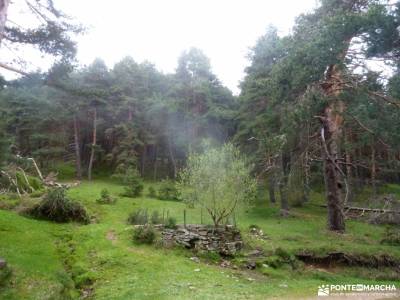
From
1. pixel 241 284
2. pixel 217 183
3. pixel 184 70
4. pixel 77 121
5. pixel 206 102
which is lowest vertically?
pixel 241 284

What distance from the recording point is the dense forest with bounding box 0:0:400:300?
46.9 ft

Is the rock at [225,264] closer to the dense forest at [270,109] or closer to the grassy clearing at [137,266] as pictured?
the grassy clearing at [137,266]

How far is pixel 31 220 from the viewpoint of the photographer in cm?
2017

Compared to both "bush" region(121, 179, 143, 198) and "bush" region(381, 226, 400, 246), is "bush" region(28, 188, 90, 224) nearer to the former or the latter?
"bush" region(121, 179, 143, 198)

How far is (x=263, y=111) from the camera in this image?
30.6 m

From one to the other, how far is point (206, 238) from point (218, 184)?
2.85 m

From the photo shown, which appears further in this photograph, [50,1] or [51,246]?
[51,246]

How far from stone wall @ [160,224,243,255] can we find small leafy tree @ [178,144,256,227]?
0.84 meters

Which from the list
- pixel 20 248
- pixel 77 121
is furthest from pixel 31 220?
pixel 77 121

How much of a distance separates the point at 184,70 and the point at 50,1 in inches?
1408

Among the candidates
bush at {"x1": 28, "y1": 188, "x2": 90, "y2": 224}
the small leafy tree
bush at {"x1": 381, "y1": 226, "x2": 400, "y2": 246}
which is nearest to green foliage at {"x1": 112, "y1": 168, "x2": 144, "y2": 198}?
bush at {"x1": 28, "y1": 188, "x2": 90, "y2": 224}

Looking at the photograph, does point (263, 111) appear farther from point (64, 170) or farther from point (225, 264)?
point (64, 170)

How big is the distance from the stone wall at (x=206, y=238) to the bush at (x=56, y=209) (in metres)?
6.74

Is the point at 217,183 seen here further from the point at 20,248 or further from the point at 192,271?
the point at 20,248
